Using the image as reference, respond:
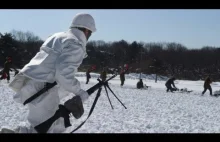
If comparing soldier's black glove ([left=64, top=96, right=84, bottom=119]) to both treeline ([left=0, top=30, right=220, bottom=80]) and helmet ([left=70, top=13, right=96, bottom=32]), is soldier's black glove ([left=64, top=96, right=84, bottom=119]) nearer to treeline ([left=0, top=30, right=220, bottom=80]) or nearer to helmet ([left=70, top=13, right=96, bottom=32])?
helmet ([left=70, top=13, right=96, bottom=32])

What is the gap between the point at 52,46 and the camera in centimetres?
318

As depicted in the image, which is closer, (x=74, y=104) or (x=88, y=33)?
(x=74, y=104)

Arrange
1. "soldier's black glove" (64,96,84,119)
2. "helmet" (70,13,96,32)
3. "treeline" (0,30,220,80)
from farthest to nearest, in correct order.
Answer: "treeline" (0,30,220,80), "helmet" (70,13,96,32), "soldier's black glove" (64,96,84,119)

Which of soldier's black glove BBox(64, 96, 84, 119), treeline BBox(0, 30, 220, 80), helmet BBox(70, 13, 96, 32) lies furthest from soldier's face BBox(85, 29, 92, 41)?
treeline BBox(0, 30, 220, 80)

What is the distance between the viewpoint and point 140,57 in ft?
216

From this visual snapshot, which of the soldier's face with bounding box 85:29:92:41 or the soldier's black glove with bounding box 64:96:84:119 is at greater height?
the soldier's face with bounding box 85:29:92:41

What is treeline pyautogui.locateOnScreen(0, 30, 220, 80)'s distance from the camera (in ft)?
159

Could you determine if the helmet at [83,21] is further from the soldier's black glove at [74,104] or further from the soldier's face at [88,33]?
the soldier's black glove at [74,104]

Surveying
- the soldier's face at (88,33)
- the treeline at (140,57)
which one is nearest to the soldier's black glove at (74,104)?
the soldier's face at (88,33)

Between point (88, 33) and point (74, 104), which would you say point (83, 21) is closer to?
point (88, 33)

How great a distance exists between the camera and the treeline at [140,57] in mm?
48500

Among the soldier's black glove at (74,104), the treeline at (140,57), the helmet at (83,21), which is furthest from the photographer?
the treeline at (140,57)

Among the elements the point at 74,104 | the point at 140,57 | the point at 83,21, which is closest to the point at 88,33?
the point at 83,21
